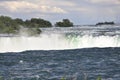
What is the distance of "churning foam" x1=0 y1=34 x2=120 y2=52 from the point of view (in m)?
77.3

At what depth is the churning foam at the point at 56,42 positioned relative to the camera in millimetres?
77281

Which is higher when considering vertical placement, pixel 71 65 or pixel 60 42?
pixel 71 65

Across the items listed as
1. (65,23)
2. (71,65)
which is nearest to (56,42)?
(71,65)

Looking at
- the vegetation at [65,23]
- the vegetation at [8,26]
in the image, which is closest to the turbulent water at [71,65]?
the vegetation at [8,26]

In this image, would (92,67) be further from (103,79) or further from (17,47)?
(17,47)

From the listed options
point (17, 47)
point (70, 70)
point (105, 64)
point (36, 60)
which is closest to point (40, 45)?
point (17, 47)

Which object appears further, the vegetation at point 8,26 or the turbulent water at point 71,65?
the vegetation at point 8,26

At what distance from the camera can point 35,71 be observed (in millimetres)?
39719

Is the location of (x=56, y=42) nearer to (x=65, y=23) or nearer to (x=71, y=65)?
(x=71, y=65)

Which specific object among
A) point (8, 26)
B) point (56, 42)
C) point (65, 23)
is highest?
point (8, 26)

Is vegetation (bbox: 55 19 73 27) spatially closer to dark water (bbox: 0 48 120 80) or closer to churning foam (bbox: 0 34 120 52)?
churning foam (bbox: 0 34 120 52)

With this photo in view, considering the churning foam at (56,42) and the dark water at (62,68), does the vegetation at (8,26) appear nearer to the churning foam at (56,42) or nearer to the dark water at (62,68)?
the churning foam at (56,42)

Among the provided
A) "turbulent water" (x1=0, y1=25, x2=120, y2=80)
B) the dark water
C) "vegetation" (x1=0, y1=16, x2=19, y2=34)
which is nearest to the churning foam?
"turbulent water" (x1=0, y1=25, x2=120, y2=80)

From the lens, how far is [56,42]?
83938mm
